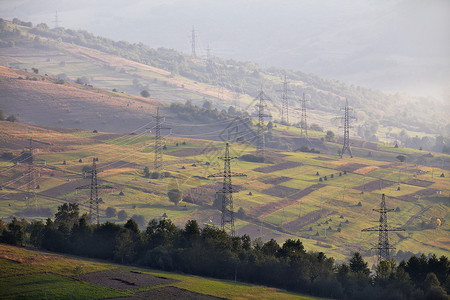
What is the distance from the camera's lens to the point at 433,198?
17200cm

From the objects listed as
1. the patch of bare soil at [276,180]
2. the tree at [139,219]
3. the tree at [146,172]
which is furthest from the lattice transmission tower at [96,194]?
the patch of bare soil at [276,180]

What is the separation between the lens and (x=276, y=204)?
157875mm

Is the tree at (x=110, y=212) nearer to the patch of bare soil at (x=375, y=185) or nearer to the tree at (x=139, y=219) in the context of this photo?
the tree at (x=139, y=219)

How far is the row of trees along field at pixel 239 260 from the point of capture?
87.4m

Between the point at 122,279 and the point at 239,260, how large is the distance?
2096 centimetres

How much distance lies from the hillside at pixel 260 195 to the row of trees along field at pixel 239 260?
33432mm

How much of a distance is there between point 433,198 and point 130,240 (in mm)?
109924

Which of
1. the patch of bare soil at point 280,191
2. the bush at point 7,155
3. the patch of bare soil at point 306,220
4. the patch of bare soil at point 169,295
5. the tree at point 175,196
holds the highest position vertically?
the bush at point 7,155

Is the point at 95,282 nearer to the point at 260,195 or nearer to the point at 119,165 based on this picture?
the point at 260,195

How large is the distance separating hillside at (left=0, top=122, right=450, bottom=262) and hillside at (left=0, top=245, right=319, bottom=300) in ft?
152

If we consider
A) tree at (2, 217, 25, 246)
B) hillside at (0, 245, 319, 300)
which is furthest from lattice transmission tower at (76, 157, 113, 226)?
hillside at (0, 245, 319, 300)

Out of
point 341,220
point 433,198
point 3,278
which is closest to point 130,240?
point 3,278

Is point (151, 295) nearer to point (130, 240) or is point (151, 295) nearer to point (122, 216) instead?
point (130, 240)

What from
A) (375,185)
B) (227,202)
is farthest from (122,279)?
(375,185)
